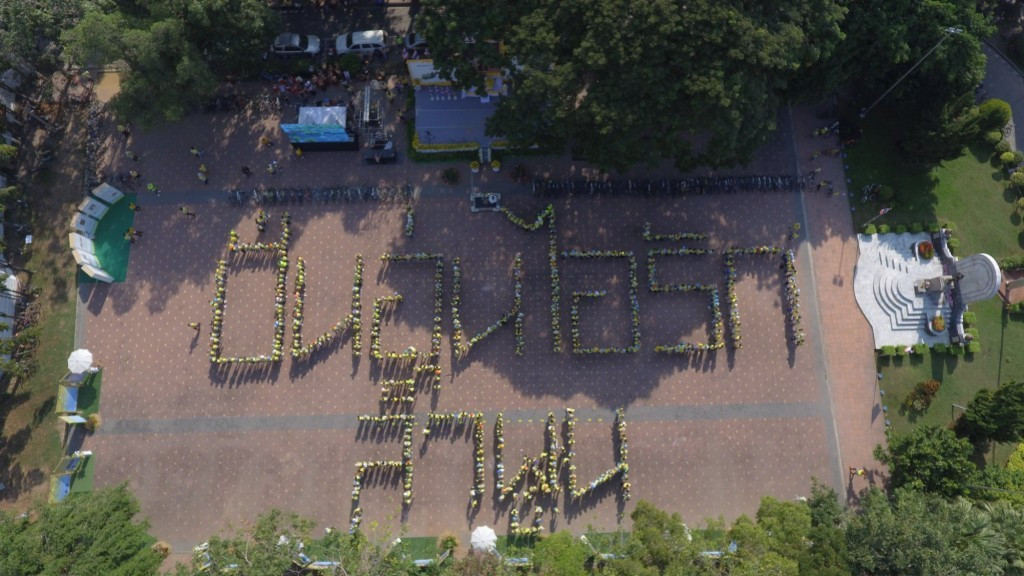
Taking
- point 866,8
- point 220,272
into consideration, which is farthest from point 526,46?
point 220,272

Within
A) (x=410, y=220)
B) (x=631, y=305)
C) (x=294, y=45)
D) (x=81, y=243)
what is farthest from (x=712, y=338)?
(x=81, y=243)

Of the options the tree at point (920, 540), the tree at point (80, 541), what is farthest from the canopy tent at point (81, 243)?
the tree at point (920, 540)

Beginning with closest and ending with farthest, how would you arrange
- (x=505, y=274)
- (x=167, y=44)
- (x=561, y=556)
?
(x=561, y=556) → (x=167, y=44) → (x=505, y=274)

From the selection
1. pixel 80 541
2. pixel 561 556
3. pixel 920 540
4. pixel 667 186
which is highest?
pixel 667 186

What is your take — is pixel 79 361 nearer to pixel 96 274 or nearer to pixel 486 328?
pixel 96 274

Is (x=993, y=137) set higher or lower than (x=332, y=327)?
higher

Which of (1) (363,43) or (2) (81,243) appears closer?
(2) (81,243)

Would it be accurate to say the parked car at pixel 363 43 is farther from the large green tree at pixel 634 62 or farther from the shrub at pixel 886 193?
the shrub at pixel 886 193
